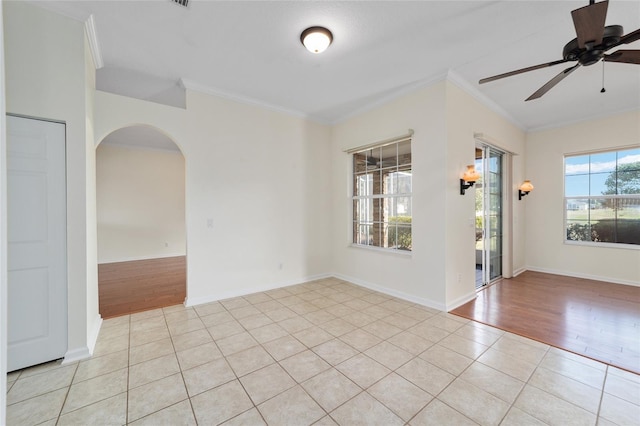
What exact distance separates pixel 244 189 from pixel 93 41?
220 centimetres

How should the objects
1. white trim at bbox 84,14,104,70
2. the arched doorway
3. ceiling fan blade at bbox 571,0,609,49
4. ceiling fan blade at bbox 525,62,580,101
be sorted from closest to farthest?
ceiling fan blade at bbox 571,0,609,49
ceiling fan blade at bbox 525,62,580,101
white trim at bbox 84,14,104,70
the arched doorway

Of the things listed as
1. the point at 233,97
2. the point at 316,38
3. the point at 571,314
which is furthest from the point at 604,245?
the point at 233,97

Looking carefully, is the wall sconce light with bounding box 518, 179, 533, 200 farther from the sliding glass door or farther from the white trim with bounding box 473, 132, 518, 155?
the white trim with bounding box 473, 132, 518, 155

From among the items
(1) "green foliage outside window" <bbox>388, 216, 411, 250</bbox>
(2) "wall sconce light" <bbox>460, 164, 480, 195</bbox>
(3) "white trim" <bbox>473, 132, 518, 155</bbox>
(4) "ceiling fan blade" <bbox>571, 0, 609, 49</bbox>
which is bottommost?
(1) "green foliage outside window" <bbox>388, 216, 411, 250</bbox>

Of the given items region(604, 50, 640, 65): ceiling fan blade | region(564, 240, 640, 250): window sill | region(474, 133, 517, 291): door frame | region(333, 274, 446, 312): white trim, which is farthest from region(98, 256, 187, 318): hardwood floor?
region(564, 240, 640, 250): window sill

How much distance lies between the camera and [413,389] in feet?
6.06

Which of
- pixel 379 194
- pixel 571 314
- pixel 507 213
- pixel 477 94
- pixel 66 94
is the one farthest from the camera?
pixel 507 213

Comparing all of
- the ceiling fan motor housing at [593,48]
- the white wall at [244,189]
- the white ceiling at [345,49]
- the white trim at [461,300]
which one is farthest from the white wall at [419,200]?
the ceiling fan motor housing at [593,48]

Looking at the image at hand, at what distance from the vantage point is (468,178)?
3.34 m

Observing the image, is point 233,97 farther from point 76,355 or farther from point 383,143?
point 76,355

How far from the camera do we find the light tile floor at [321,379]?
1622mm

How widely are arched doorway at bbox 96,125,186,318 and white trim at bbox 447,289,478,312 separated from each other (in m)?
4.46

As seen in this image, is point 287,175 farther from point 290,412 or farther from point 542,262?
point 542,262

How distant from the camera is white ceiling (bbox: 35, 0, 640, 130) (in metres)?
2.16
